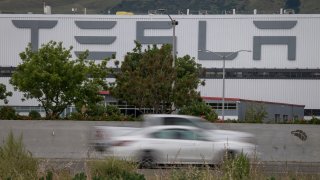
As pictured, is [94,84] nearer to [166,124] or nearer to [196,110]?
[196,110]

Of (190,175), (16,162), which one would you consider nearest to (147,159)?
(16,162)

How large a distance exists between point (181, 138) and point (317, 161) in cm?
605

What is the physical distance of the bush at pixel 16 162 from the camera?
12695 millimetres

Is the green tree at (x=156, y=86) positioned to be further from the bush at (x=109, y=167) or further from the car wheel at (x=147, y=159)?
the bush at (x=109, y=167)

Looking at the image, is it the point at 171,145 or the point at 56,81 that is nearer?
the point at 171,145

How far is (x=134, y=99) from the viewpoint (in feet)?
165

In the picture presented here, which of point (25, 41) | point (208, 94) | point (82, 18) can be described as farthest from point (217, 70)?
point (25, 41)

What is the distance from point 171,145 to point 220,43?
252 feet

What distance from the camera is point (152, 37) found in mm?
97312

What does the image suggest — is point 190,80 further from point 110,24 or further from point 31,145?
point 110,24

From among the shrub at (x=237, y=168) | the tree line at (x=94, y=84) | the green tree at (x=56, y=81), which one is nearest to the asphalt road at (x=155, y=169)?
the shrub at (x=237, y=168)

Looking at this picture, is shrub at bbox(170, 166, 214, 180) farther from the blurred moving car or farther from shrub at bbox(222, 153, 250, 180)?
the blurred moving car

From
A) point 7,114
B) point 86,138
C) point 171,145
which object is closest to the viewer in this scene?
point 171,145

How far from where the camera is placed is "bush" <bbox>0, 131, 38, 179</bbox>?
12695mm
